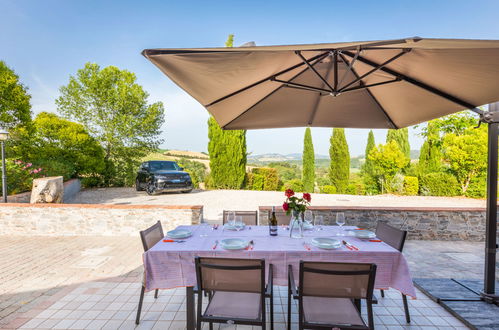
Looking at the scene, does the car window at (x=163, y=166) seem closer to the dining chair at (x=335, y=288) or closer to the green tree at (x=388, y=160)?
the green tree at (x=388, y=160)

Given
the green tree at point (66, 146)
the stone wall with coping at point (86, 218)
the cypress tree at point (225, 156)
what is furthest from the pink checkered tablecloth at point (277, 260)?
the cypress tree at point (225, 156)

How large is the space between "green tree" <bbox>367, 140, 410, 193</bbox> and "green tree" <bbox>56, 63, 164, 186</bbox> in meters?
11.8

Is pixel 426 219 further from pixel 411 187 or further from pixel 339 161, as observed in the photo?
pixel 339 161

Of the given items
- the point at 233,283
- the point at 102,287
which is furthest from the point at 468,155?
the point at 102,287

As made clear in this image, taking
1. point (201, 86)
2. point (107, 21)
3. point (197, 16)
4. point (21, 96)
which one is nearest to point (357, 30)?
point (197, 16)

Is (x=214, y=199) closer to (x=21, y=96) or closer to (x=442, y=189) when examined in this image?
(x=21, y=96)

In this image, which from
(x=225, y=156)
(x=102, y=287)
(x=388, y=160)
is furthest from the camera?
(x=225, y=156)

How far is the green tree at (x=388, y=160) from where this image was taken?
13367mm

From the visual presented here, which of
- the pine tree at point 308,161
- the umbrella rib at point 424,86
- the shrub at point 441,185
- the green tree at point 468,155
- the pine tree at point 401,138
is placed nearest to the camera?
the umbrella rib at point 424,86

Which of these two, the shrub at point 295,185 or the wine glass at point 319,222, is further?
the shrub at point 295,185

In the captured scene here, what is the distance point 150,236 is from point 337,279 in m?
1.99

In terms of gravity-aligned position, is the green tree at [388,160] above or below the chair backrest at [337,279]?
above

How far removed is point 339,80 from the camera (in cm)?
315

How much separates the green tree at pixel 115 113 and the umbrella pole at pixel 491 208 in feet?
45.9
